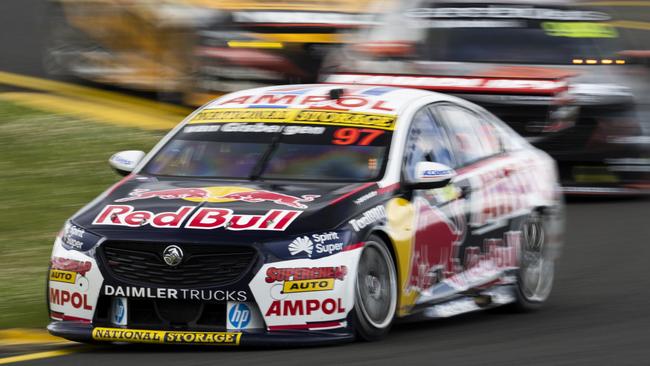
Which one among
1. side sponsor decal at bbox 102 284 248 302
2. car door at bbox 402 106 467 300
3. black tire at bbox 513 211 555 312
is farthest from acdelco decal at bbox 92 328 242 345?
black tire at bbox 513 211 555 312

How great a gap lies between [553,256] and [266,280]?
133 inches

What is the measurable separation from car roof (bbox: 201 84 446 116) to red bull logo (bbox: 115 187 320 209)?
105 cm

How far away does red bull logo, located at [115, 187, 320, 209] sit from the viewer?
27.0 ft

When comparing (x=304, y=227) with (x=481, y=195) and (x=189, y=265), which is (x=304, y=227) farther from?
(x=481, y=195)

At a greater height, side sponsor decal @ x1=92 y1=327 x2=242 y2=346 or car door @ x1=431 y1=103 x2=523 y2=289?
car door @ x1=431 y1=103 x2=523 y2=289

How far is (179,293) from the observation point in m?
7.85

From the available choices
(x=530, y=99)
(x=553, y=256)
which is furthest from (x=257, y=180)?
(x=530, y=99)

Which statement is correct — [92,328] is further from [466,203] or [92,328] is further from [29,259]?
[29,259]

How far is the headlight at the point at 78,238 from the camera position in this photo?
26.3 ft

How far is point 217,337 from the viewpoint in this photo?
784 cm

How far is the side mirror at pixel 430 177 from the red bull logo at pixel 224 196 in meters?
0.67

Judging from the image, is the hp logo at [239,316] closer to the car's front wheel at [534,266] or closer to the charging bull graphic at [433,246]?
the charging bull graphic at [433,246]

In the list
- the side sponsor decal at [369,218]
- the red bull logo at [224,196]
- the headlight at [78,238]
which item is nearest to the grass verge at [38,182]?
the headlight at [78,238]

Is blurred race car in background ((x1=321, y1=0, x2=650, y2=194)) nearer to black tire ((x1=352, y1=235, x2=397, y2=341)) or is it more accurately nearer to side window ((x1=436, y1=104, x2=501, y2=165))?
side window ((x1=436, y1=104, x2=501, y2=165))
